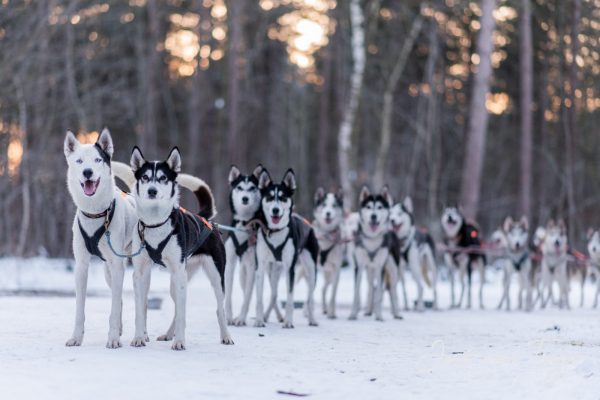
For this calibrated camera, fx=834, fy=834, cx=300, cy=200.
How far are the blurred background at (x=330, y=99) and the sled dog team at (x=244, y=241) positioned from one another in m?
5.91

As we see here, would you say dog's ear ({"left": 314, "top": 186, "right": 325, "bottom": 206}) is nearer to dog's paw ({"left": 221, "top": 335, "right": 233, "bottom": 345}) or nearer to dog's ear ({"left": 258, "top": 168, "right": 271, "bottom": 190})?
dog's ear ({"left": 258, "top": 168, "right": 271, "bottom": 190})

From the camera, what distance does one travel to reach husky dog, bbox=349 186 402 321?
10.3m

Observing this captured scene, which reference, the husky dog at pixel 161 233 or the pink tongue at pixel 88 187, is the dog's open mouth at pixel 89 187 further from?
the husky dog at pixel 161 233

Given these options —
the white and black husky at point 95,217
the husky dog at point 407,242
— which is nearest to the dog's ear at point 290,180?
the white and black husky at point 95,217

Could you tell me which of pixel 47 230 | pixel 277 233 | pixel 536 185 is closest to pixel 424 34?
pixel 536 185

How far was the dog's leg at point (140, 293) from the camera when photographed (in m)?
6.47

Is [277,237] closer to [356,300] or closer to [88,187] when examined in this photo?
[356,300]

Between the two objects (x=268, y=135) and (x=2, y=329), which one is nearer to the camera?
(x=2, y=329)

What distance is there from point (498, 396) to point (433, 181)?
1866 cm

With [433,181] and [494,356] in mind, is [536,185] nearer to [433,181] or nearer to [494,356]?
[433,181]

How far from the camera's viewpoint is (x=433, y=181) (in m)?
23.5

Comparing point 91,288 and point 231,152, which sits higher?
point 231,152

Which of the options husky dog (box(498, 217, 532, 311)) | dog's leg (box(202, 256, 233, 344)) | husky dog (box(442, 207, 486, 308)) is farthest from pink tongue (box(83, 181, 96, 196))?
husky dog (box(498, 217, 532, 311))

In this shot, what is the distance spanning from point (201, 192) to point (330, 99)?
1826 cm
